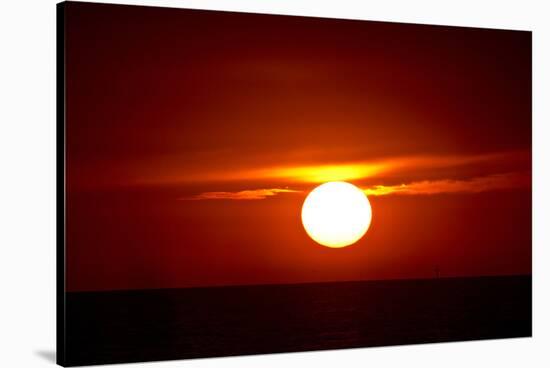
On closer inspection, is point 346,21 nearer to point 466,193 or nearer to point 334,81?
point 334,81

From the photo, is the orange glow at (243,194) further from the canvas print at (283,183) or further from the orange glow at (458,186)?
the orange glow at (458,186)

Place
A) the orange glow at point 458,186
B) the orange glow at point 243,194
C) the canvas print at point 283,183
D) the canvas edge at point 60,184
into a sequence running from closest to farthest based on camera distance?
the canvas edge at point 60,184
the canvas print at point 283,183
the orange glow at point 243,194
the orange glow at point 458,186

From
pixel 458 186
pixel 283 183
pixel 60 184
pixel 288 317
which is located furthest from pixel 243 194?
pixel 458 186

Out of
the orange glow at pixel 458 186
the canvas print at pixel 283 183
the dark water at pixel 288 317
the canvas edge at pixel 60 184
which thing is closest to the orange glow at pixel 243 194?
the canvas print at pixel 283 183

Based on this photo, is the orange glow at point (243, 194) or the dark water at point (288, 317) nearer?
the dark water at point (288, 317)

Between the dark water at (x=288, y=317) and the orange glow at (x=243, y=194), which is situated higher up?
the orange glow at (x=243, y=194)

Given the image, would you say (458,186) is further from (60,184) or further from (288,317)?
(60,184)
